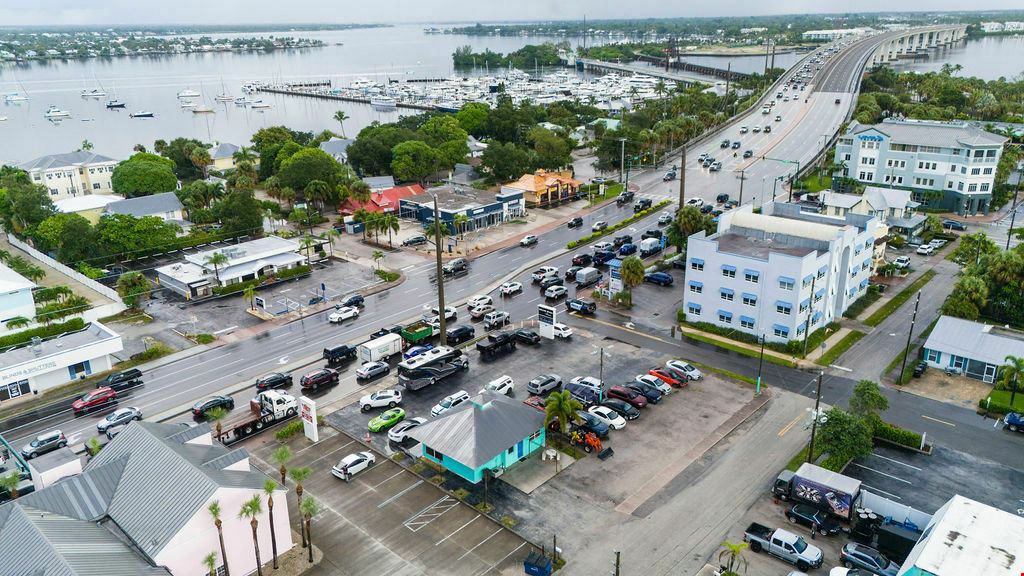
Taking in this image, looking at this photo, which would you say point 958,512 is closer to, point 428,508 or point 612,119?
point 428,508

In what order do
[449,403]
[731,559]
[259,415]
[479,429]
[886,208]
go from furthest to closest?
[886,208], [449,403], [259,415], [479,429], [731,559]

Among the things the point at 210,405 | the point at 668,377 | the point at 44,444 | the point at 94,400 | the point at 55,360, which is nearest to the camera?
the point at 44,444

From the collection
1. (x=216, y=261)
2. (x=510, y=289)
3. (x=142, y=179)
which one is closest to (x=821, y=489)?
(x=510, y=289)

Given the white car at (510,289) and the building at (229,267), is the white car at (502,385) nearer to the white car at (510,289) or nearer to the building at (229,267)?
the white car at (510,289)

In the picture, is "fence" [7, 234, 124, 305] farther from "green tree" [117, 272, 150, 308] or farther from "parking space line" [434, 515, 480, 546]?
"parking space line" [434, 515, 480, 546]

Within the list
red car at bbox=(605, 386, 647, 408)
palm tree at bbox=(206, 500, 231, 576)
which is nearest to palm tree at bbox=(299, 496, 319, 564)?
palm tree at bbox=(206, 500, 231, 576)

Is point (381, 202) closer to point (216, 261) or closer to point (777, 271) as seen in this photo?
point (216, 261)

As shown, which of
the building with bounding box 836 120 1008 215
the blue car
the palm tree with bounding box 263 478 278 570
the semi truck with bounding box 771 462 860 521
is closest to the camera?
the palm tree with bounding box 263 478 278 570
